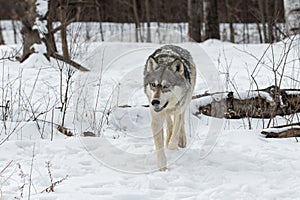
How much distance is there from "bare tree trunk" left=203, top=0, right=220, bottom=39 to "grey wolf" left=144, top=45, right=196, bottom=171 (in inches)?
331

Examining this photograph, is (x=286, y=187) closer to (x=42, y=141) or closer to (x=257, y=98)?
(x=42, y=141)

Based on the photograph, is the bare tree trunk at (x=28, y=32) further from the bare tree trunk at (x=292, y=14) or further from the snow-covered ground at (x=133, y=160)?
the bare tree trunk at (x=292, y=14)

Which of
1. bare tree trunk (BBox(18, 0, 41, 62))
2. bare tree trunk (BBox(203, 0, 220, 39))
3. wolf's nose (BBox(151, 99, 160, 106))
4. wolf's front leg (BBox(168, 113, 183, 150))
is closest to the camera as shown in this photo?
wolf's nose (BBox(151, 99, 160, 106))

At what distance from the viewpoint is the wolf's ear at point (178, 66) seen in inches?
177

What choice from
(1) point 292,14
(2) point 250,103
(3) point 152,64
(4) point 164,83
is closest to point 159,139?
(4) point 164,83

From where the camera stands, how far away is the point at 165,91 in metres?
4.29

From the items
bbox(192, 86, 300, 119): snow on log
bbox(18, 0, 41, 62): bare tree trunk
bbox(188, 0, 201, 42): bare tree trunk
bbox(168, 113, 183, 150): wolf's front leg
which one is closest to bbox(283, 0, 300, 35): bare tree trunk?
bbox(192, 86, 300, 119): snow on log

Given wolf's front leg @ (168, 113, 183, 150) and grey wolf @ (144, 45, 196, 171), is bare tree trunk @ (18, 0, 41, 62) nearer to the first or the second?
grey wolf @ (144, 45, 196, 171)

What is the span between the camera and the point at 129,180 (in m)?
3.90

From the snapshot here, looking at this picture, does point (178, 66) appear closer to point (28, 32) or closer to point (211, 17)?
point (28, 32)

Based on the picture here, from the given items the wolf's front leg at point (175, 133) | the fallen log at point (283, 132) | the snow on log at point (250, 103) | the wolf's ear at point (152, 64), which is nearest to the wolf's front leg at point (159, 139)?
the wolf's front leg at point (175, 133)

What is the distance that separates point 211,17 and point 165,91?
9.26m

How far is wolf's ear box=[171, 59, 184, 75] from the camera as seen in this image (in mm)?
4508

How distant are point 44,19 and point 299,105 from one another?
657 cm
